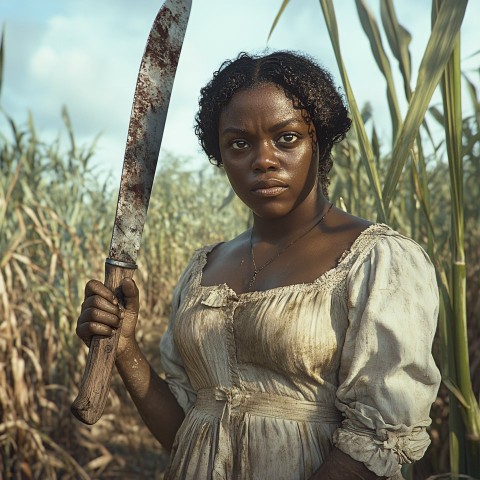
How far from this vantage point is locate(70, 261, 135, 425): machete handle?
4.52 ft

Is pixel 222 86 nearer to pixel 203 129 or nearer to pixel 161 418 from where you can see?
pixel 203 129

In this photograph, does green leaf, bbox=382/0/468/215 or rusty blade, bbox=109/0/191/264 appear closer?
rusty blade, bbox=109/0/191/264

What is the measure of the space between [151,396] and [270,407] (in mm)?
370

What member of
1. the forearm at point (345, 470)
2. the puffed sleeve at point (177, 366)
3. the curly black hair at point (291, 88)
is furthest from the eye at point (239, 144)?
the forearm at point (345, 470)

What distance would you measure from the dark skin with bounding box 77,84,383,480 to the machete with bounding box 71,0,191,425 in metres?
0.07

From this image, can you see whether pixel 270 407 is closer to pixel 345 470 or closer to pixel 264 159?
pixel 345 470

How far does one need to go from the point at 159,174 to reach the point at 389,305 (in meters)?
6.25

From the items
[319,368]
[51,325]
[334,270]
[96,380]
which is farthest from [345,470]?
[51,325]

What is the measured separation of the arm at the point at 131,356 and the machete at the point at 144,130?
4 centimetres

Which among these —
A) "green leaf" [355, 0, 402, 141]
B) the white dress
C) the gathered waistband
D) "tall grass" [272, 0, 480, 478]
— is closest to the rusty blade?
the white dress

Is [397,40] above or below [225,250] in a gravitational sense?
above

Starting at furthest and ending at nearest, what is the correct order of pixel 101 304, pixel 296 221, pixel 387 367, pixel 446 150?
1. pixel 446 150
2. pixel 296 221
3. pixel 101 304
4. pixel 387 367

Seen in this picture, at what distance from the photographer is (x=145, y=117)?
1.49m

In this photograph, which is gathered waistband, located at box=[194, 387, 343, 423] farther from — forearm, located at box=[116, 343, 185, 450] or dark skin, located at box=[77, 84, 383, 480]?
forearm, located at box=[116, 343, 185, 450]
